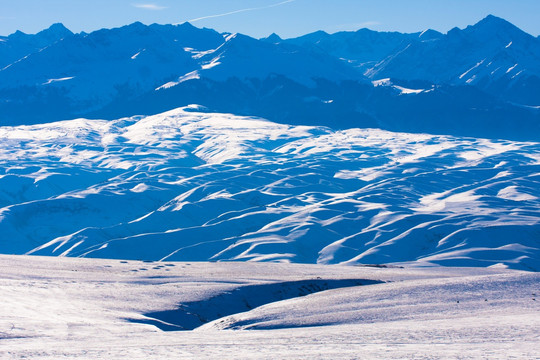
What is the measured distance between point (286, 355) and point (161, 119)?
185 metres

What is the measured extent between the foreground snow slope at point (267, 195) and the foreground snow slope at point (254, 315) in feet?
130

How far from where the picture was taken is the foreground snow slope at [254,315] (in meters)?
17.5

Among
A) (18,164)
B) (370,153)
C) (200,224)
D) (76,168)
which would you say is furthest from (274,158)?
(200,224)

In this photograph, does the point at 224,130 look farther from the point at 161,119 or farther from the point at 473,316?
the point at 473,316

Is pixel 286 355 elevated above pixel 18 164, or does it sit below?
above

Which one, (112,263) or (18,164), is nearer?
(112,263)

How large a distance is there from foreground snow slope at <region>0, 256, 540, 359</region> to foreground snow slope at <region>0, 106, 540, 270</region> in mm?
39563

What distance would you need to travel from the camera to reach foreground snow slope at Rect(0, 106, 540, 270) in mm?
78438

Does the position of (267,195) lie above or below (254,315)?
below

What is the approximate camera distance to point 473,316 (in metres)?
22.8

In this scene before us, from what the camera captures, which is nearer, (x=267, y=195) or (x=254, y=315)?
(x=254, y=315)

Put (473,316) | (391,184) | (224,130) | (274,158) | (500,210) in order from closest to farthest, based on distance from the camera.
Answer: (473,316) < (500,210) < (391,184) < (274,158) < (224,130)

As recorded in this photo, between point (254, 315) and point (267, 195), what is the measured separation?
280 ft

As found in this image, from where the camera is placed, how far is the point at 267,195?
110m
